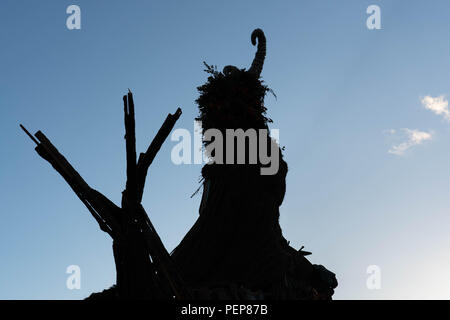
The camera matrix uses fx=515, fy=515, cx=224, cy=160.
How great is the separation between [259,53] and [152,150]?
23.5 ft

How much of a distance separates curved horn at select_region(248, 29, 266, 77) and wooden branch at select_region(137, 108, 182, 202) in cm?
592

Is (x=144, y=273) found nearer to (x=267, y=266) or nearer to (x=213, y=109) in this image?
(x=267, y=266)

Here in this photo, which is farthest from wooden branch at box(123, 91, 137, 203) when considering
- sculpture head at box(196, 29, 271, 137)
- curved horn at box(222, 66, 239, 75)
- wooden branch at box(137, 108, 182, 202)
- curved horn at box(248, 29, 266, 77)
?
curved horn at box(248, 29, 266, 77)

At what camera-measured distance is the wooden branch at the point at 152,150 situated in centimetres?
801

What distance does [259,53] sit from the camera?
1449cm

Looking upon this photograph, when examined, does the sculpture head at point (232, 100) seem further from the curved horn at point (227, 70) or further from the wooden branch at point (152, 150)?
the wooden branch at point (152, 150)

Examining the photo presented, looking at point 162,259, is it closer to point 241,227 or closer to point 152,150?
point 152,150

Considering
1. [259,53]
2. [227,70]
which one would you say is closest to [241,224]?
[227,70]

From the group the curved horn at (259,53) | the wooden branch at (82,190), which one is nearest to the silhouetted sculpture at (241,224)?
the curved horn at (259,53)

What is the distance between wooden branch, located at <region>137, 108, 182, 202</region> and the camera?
8.01m

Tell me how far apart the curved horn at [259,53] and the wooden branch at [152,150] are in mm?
5924
